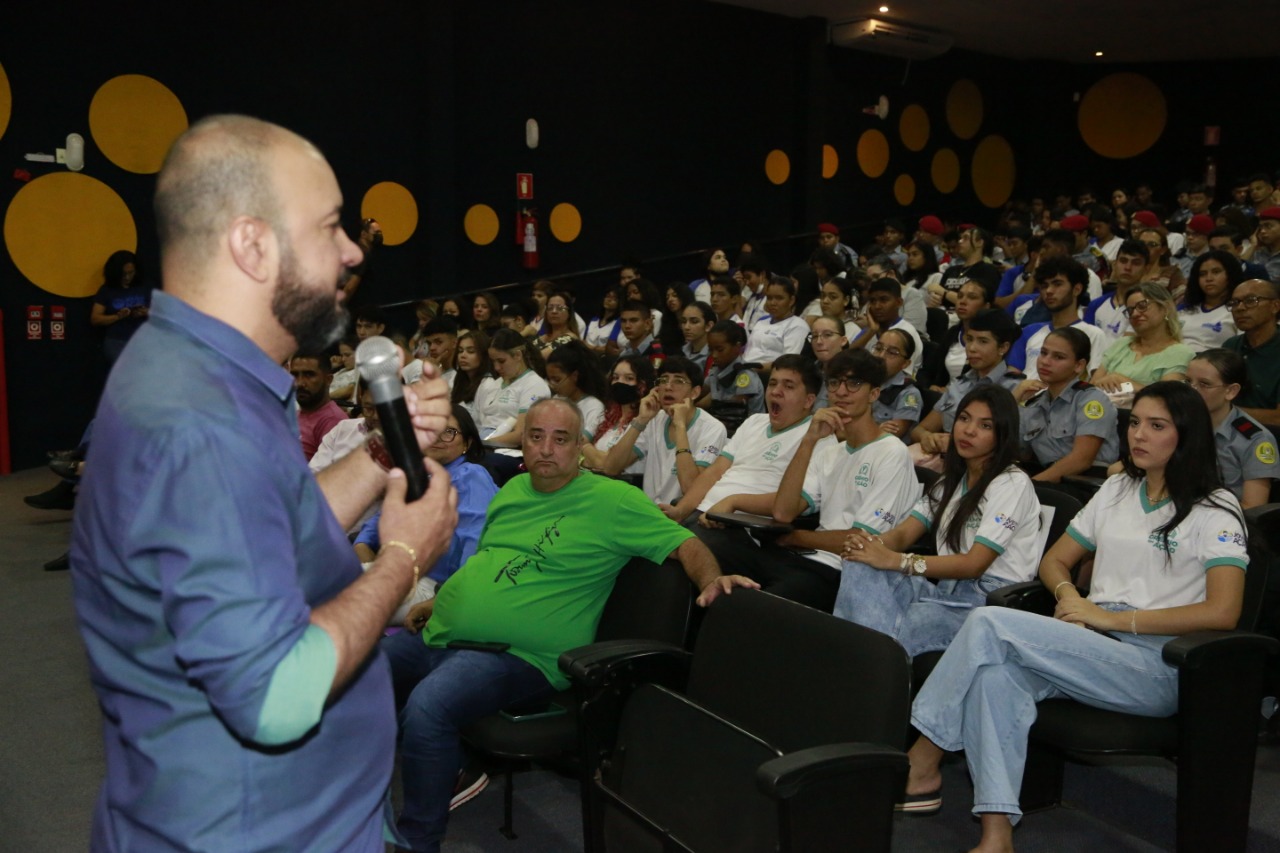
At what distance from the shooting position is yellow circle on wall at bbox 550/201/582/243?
10.4m

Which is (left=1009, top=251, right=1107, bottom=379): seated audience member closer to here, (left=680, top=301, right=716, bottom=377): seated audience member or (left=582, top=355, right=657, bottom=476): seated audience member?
(left=582, top=355, right=657, bottom=476): seated audience member

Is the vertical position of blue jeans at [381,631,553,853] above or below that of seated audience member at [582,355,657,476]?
below

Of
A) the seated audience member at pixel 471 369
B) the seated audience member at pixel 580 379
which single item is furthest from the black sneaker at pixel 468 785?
the seated audience member at pixel 471 369

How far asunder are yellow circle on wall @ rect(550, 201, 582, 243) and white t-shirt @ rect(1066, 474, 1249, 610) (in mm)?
7978

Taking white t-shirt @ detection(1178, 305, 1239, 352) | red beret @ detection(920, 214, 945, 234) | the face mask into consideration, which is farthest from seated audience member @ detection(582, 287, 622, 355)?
white t-shirt @ detection(1178, 305, 1239, 352)

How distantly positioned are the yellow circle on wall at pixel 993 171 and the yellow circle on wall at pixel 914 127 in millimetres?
987

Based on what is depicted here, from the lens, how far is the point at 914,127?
1306cm

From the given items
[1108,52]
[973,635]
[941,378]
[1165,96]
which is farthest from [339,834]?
[1165,96]

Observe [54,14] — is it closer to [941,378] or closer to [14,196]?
[14,196]

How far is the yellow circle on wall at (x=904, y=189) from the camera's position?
511 inches

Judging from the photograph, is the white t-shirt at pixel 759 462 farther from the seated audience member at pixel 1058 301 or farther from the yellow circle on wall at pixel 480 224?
the yellow circle on wall at pixel 480 224

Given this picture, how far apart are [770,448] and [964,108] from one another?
10.7 metres

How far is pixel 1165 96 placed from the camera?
13.9 m

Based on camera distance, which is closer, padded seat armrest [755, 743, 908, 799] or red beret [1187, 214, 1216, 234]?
padded seat armrest [755, 743, 908, 799]
